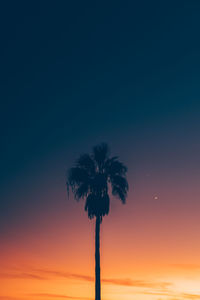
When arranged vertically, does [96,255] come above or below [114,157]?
below

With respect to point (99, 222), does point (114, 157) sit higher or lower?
higher

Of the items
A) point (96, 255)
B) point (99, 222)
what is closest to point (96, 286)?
point (96, 255)

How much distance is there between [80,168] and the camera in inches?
1661

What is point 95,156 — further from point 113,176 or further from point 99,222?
point 99,222

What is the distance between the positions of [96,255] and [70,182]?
607 cm

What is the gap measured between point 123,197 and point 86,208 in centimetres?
314

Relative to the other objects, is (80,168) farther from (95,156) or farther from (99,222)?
(99,222)

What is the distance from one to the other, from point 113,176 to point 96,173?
4.50 feet

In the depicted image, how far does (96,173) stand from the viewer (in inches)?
1663

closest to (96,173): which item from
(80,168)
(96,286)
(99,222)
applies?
(80,168)

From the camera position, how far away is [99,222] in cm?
4112

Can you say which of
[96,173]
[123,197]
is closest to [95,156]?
[96,173]

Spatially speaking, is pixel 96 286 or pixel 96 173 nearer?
pixel 96 286

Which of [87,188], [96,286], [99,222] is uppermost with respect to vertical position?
[87,188]
